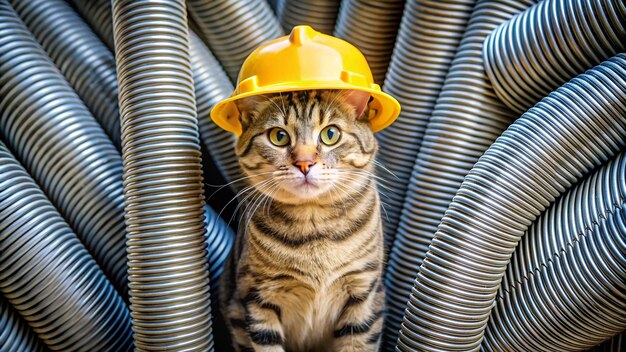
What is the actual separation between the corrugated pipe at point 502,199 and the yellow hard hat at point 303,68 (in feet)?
1.03

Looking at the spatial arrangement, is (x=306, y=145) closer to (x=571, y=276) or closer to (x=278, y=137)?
(x=278, y=137)

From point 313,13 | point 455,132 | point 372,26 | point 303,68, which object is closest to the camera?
point 303,68

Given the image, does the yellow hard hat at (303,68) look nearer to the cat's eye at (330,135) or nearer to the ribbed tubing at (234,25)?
the cat's eye at (330,135)

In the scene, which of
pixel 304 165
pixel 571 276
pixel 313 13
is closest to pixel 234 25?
pixel 313 13

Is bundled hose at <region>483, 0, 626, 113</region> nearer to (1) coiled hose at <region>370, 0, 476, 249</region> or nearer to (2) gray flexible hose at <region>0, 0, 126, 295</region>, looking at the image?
(1) coiled hose at <region>370, 0, 476, 249</region>

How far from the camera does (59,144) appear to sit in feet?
4.82

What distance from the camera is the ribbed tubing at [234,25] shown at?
65.4 inches

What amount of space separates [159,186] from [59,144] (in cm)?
39

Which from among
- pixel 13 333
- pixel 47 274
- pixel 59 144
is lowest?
pixel 13 333

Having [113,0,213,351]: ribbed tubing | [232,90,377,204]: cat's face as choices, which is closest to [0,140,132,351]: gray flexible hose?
[113,0,213,351]: ribbed tubing

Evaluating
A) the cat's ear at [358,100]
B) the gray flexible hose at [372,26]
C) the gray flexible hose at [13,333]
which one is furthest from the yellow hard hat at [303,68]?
the gray flexible hose at [13,333]

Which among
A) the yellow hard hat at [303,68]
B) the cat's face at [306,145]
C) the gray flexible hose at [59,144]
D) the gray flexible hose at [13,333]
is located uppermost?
the yellow hard hat at [303,68]

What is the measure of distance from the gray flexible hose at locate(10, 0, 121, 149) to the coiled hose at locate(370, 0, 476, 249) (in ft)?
2.88

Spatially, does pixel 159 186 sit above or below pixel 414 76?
below
